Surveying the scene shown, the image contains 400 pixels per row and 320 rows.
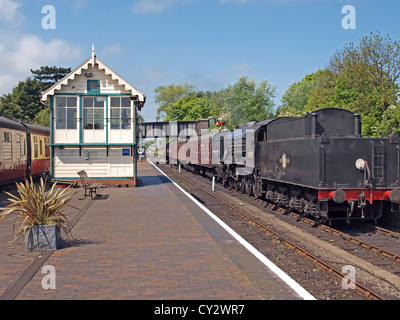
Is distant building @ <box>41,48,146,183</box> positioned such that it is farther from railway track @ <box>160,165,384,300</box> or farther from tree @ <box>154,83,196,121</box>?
tree @ <box>154,83,196,121</box>

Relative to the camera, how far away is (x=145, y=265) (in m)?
7.13

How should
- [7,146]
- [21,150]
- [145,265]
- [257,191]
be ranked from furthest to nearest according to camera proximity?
[21,150] → [7,146] → [257,191] → [145,265]

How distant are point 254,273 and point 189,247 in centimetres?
207

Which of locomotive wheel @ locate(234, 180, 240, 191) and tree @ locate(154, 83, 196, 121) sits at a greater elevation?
tree @ locate(154, 83, 196, 121)

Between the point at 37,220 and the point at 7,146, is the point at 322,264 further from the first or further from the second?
the point at 7,146

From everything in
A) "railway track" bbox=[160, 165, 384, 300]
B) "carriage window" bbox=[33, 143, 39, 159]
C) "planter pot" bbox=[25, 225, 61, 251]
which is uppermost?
"carriage window" bbox=[33, 143, 39, 159]

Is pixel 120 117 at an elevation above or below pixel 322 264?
above

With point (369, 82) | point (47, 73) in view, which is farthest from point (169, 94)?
point (369, 82)

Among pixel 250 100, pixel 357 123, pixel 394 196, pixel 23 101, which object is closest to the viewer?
pixel 394 196

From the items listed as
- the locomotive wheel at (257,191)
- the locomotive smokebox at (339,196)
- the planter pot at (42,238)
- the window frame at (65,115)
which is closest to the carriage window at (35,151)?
the window frame at (65,115)

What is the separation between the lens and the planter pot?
808cm

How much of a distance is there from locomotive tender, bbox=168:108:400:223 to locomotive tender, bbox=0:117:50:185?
11.2 m

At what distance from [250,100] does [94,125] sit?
3101 cm

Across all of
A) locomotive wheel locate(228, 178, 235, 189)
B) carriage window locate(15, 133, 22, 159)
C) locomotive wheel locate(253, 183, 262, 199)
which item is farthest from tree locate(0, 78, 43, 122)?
locomotive wheel locate(253, 183, 262, 199)
